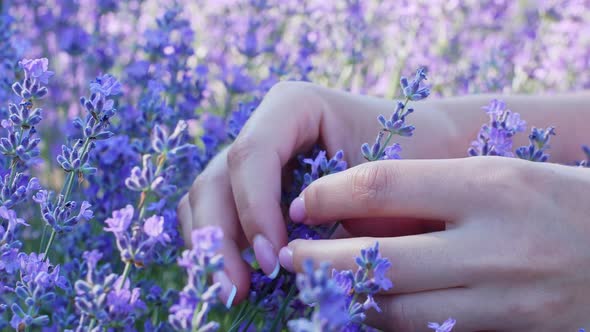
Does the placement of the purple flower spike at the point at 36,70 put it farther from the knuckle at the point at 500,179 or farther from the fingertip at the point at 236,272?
the knuckle at the point at 500,179

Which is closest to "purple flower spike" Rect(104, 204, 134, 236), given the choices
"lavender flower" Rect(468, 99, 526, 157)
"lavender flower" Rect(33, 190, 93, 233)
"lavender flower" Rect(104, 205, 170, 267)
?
"lavender flower" Rect(104, 205, 170, 267)

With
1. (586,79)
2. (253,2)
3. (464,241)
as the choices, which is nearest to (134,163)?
(464,241)

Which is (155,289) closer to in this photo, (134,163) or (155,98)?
(134,163)

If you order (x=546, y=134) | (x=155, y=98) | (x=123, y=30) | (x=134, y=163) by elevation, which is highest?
(x=546, y=134)

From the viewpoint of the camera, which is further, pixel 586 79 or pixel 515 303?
pixel 586 79

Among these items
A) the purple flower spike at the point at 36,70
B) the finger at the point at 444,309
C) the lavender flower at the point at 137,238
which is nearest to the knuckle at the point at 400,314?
the finger at the point at 444,309

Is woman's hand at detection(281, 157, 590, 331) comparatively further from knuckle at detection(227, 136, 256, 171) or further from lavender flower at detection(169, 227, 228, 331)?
lavender flower at detection(169, 227, 228, 331)
